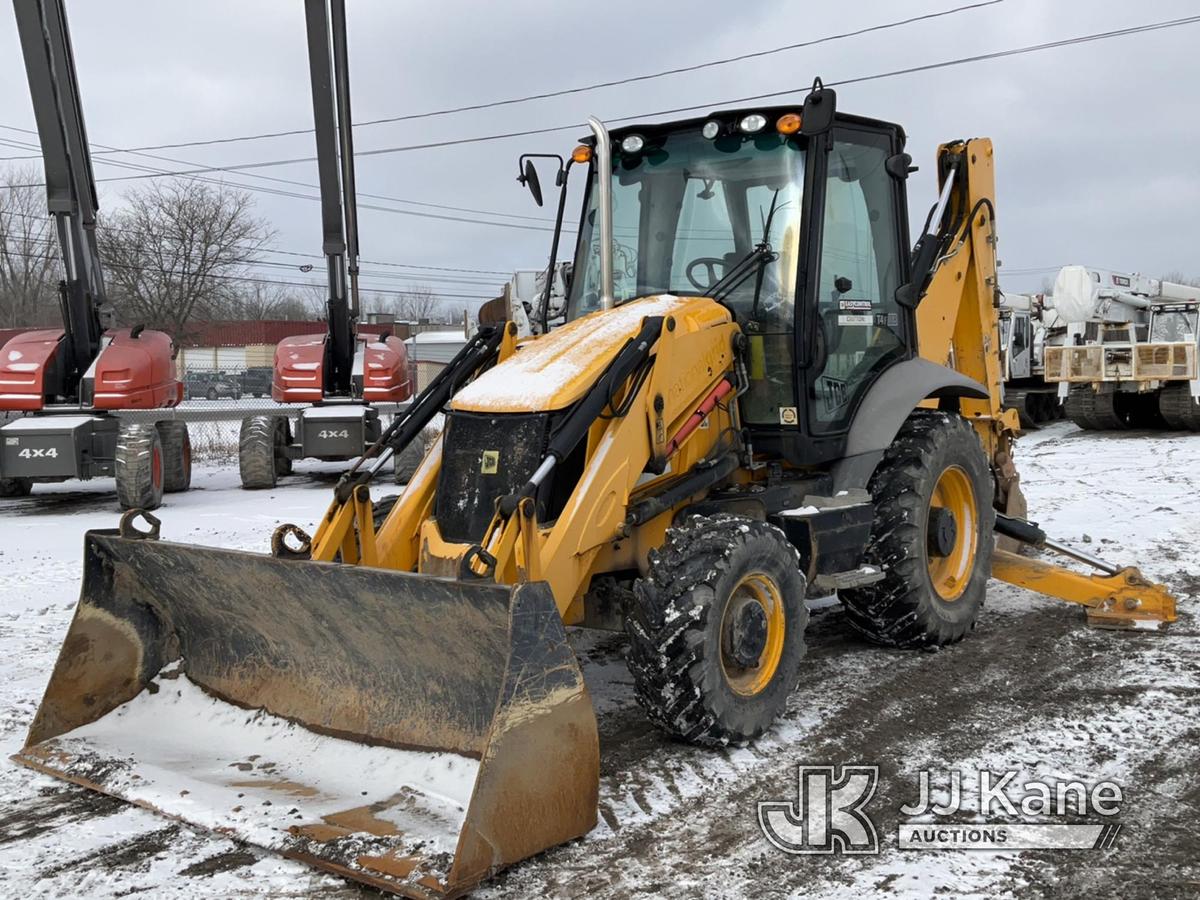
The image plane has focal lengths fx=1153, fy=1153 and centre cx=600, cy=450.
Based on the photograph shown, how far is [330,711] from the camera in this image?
14.6 ft

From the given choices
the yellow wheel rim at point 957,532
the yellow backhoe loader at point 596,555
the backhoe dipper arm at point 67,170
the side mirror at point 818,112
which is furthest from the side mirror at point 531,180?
the backhoe dipper arm at point 67,170

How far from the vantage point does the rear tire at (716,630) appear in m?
4.29

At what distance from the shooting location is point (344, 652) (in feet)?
14.5

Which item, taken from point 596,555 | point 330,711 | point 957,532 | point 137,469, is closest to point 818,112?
point 596,555

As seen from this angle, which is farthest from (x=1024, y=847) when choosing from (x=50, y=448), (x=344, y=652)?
(x=50, y=448)

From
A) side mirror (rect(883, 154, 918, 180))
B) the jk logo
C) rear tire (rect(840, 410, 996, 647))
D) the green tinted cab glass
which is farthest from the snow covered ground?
side mirror (rect(883, 154, 918, 180))

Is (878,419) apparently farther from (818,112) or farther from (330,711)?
(330,711)

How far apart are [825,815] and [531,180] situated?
10.8ft

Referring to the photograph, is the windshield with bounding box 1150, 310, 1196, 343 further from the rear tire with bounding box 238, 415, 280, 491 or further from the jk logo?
the jk logo

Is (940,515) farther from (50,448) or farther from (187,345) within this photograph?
(187,345)

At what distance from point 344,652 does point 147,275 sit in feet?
111

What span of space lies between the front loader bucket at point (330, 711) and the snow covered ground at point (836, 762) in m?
0.15

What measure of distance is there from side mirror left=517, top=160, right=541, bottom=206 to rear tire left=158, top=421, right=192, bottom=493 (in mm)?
9243

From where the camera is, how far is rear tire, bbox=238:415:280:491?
46.8 ft
